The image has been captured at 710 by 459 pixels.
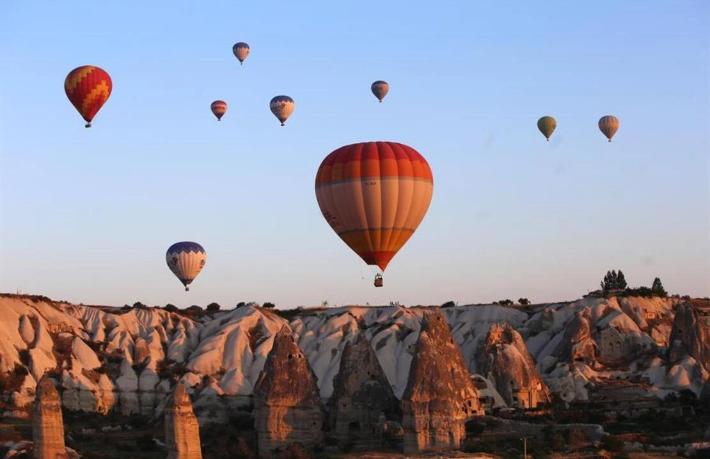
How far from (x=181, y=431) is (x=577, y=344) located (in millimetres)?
38951

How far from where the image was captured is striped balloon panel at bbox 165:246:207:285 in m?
99.2

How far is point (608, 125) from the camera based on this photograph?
98562mm

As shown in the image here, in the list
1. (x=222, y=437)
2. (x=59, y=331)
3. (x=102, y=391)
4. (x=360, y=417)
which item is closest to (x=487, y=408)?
(x=360, y=417)

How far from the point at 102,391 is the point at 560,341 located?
31.2 m

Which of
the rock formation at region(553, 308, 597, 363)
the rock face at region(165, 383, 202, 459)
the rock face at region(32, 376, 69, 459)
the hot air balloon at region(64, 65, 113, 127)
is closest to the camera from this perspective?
the rock face at region(165, 383, 202, 459)

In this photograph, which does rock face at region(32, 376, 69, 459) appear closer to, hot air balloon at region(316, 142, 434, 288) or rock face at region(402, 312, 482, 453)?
rock face at region(402, 312, 482, 453)

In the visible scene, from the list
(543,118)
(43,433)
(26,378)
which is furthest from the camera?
(543,118)

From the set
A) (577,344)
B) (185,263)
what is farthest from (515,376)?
(185,263)

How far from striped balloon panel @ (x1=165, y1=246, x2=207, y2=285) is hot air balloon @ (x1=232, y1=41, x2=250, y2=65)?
46.4ft

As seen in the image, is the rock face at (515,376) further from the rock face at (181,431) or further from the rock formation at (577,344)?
the rock face at (181,431)

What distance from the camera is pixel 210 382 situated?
9625cm

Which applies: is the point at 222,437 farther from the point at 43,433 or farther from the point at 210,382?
the point at 210,382

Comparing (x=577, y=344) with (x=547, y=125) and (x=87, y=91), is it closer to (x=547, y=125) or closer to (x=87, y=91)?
(x=547, y=125)

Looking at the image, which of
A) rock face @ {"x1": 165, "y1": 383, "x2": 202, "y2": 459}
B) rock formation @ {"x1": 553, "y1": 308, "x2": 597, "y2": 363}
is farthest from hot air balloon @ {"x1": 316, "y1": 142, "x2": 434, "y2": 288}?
rock formation @ {"x1": 553, "y1": 308, "x2": 597, "y2": 363}
